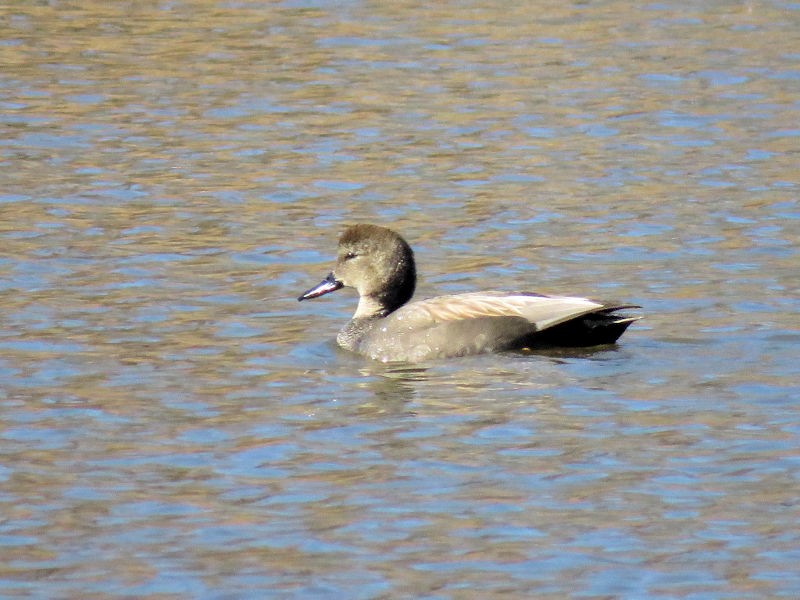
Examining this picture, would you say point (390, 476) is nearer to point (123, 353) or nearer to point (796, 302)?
point (123, 353)

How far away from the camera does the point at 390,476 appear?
813 centimetres

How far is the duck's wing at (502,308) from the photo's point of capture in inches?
409

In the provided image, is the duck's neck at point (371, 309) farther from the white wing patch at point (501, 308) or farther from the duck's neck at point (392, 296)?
the white wing patch at point (501, 308)

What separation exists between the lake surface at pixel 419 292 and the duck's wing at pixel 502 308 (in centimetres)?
25

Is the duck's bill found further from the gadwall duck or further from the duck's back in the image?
the duck's back

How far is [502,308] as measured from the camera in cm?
1068

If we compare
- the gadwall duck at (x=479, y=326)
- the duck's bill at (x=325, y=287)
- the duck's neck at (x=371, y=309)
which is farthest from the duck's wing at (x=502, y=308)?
the duck's bill at (x=325, y=287)

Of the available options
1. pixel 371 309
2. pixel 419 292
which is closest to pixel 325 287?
pixel 371 309

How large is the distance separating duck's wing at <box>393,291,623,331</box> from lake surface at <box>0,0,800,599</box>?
25cm

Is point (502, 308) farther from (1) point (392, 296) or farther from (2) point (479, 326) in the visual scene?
(1) point (392, 296)

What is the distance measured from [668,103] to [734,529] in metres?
11.1

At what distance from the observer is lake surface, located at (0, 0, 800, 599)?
23.9ft

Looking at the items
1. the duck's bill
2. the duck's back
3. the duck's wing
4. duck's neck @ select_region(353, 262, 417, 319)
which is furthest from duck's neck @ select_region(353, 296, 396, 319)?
the duck's back

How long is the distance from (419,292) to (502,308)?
1.91 m
